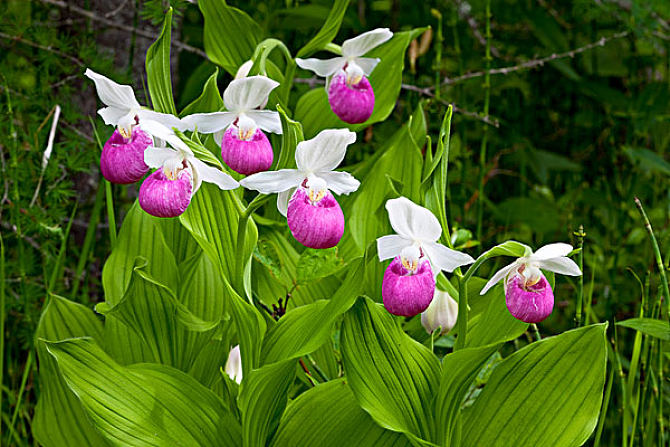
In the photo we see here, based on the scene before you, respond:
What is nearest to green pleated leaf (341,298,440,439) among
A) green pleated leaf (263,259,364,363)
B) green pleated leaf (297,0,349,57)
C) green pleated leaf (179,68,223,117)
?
green pleated leaf (263,259,364,363)

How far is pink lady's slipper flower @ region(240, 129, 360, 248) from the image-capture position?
0.83 m

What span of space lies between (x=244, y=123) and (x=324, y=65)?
354mm

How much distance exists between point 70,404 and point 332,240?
0.51 m

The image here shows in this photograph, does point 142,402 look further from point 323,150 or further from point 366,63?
point 366,63

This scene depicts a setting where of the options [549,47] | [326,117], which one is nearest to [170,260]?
[326,117]

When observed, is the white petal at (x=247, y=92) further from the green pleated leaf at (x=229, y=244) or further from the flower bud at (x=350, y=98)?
the flower bud at (x=350, y=98)

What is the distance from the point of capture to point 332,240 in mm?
847

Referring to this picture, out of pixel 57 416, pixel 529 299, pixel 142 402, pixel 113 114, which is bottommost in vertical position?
pixel 57 416

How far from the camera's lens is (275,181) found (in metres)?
0.86

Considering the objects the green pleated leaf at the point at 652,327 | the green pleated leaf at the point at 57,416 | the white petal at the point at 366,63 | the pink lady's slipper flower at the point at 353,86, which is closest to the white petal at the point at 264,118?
the pink lady's slipper flower at the point at 353,86

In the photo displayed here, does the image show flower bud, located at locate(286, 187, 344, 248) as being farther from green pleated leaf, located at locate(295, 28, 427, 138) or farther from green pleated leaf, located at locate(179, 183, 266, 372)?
green pleated leaf, located at locate(295, 28, 427, 138)

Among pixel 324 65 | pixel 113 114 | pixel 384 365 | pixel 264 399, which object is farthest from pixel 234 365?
pixel 324 65

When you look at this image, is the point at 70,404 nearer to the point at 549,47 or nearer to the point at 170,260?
the point at 170,260

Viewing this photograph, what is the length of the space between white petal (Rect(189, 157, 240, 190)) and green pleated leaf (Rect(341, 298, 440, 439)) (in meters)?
0.22
